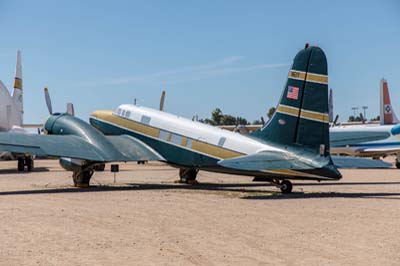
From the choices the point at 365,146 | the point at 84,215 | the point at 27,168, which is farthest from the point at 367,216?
the point at 365,146

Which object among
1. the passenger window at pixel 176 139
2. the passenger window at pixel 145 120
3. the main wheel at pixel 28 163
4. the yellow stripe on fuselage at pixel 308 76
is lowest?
the main wheel at pixel 28 163

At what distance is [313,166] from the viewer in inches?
738

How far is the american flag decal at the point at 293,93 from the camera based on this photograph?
19906 millimetres

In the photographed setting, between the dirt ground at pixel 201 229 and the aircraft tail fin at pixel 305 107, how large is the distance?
6.72 ft

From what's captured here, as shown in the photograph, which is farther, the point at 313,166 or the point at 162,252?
the point at 313,166

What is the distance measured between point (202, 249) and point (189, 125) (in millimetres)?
14108

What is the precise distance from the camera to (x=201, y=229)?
493 inches

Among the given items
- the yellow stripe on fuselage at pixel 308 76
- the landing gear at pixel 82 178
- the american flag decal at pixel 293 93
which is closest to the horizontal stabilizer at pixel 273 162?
the american flag decal at pixel 293 93

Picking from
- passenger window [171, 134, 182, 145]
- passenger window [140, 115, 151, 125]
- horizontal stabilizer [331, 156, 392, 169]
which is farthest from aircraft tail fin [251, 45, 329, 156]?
passenger window [140, 115, 151, 125]

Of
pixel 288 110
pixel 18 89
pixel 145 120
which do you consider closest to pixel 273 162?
pixel 288 110

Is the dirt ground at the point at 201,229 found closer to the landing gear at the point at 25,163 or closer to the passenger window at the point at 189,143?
the passenger window at the point at 189,143

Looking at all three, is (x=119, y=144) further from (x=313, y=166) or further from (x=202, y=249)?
(x=202, y=249)

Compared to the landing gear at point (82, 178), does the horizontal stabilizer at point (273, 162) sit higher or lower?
higher

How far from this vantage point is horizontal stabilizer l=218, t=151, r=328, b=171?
1848cm
